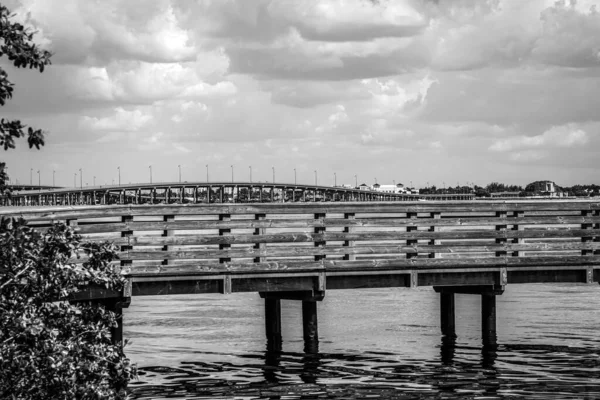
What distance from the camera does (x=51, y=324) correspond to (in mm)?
11906

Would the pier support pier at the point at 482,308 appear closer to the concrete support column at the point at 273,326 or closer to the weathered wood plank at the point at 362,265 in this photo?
the weathered wood plank at the point at 362,265

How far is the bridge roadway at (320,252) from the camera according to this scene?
21000 mm

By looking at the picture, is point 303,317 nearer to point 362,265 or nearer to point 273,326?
point 273,326

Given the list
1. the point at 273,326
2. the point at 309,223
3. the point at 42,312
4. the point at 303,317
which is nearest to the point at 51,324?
the point at 42,312

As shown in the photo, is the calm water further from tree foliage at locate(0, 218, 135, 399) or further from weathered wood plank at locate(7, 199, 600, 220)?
tree foliage at locate(0, 218, 135, 399)

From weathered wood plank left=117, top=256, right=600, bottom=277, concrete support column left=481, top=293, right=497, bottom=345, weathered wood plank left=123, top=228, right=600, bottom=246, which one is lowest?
concrete support column left=481, top=293, right=497, bottom=345

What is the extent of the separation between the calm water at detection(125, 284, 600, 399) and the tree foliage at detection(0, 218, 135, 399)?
8622 millimetres

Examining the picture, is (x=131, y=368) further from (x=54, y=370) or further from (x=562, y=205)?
(x=562, y=205)

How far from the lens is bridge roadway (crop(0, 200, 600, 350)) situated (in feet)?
68.9

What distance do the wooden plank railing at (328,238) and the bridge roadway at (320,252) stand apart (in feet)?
0.08

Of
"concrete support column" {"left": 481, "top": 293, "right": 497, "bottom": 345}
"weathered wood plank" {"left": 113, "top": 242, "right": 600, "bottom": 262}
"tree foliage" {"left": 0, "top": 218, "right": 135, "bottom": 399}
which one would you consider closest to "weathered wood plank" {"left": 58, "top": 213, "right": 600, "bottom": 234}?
"weathered wood plank" {"left": 113, "top": 242, "right": 600, "bottom": 262}

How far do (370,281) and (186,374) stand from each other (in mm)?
4625

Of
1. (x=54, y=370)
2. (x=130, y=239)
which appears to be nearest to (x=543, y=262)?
(x=130, y=239)

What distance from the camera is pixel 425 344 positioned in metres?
28.2
